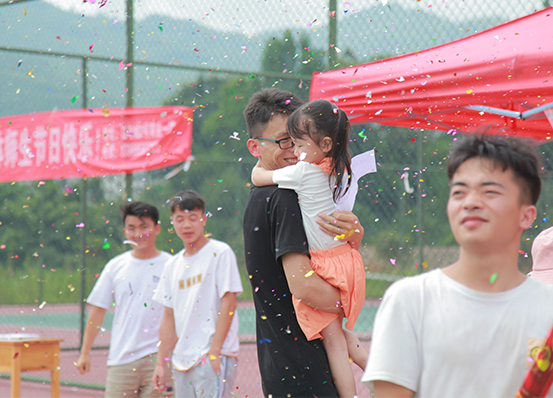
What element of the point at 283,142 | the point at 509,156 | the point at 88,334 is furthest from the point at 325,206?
the point at 88,334

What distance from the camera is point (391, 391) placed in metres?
1.23

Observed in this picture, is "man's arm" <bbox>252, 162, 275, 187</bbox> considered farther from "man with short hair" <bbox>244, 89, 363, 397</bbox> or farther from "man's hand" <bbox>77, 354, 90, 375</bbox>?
"man's hand" <bbox>77, 354, 90, 375</bbox>

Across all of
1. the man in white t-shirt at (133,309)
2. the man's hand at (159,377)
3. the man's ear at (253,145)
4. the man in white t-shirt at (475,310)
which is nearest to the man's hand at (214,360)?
the man's hand at (159,377)

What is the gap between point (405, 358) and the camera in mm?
1218

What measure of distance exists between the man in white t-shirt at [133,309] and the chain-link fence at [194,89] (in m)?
1.06

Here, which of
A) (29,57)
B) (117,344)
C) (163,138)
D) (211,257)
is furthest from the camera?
(29,57)

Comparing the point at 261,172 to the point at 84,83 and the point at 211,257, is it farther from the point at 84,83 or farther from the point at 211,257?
the point at 84,83

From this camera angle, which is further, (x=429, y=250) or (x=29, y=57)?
(x=29, y=57)

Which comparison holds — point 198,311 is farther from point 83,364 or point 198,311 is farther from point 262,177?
point 262,177

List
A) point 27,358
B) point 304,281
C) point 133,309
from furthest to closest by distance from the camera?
point 27,358, point 133,309, point 304,281

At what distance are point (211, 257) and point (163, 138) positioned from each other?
2000mm

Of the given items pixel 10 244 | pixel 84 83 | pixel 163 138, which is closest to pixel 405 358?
pixel 163 138

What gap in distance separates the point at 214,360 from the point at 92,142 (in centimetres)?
306

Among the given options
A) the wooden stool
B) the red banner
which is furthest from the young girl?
the red banner
